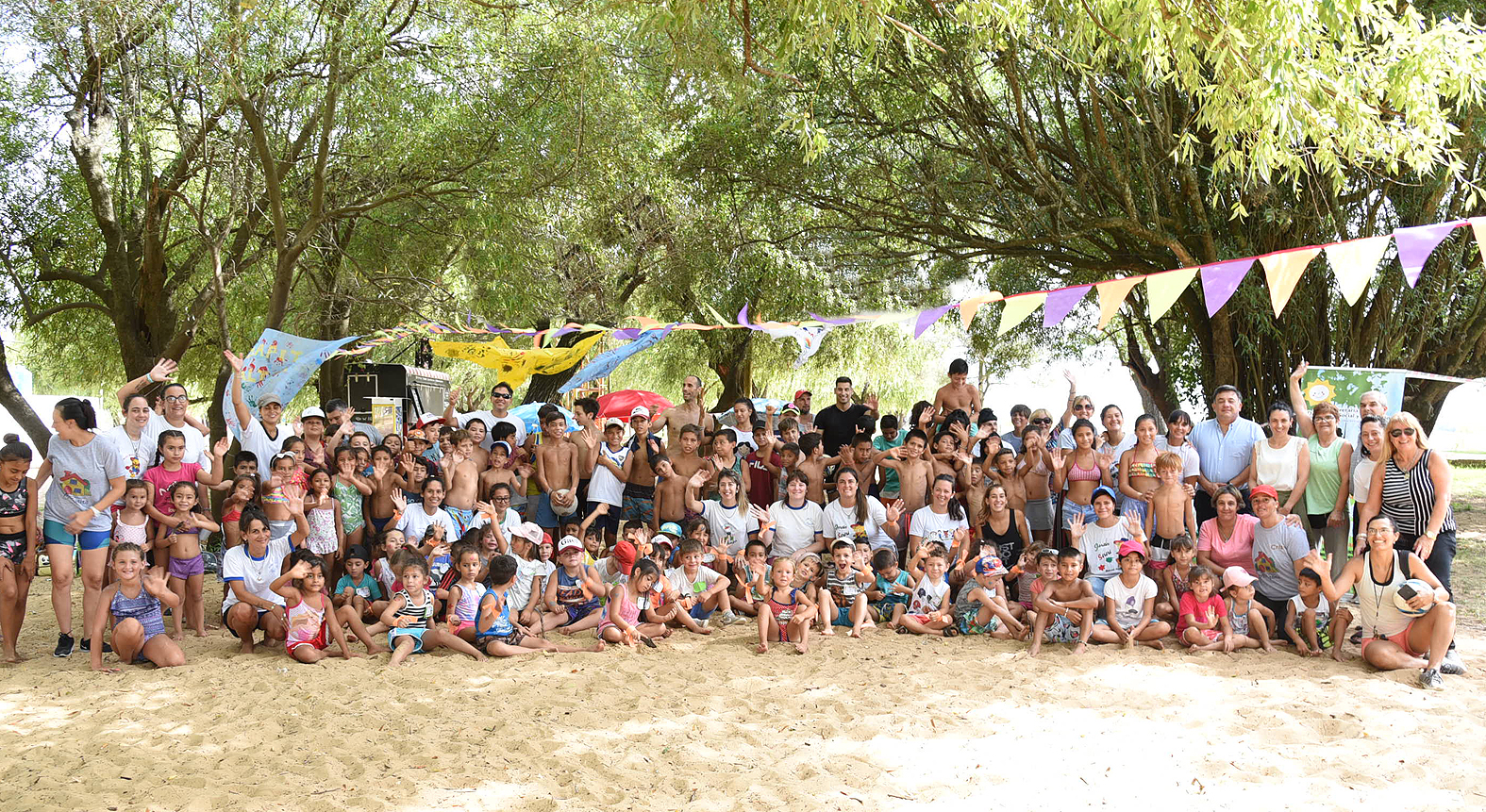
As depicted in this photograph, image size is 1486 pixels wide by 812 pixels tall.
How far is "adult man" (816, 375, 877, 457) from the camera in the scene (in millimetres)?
7668

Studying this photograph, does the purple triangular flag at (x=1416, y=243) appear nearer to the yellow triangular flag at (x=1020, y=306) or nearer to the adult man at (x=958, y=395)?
the yellow triangular flag at (x=1020, y=306)

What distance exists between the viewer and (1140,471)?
6.25 m

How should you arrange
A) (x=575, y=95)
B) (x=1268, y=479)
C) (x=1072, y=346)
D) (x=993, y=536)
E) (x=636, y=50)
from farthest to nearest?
(x=1072, y=346), (x=636, y=50), (x=575, y=95), (x=993, y=536), (x=1268, y=479)

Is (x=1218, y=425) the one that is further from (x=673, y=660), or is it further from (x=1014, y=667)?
(x=673, y=660)

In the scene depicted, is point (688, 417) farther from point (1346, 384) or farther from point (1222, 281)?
point (1346, 384)

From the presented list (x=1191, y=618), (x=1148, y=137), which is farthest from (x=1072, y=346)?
(x=1191, y=618)

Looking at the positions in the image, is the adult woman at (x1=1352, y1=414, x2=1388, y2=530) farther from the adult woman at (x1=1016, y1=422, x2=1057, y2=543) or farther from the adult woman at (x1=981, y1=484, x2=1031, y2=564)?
the adult woman at (x1=981, y1=484, x2=1031, y2=564)

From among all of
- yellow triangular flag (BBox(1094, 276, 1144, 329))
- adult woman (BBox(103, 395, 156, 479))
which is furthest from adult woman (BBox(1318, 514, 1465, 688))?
adult woman (BBox(103, 395, 156, 479))

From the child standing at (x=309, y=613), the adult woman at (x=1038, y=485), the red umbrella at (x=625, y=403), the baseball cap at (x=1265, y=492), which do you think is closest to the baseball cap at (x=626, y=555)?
the child standing at (x=309, y=613)

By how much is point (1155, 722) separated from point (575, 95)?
6400 mm

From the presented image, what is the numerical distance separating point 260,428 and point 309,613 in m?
1.56

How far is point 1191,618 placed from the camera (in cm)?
564

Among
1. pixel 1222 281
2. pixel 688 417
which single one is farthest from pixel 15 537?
pixel 1222 281

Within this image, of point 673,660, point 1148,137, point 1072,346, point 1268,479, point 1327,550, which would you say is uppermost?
point 1148,137
